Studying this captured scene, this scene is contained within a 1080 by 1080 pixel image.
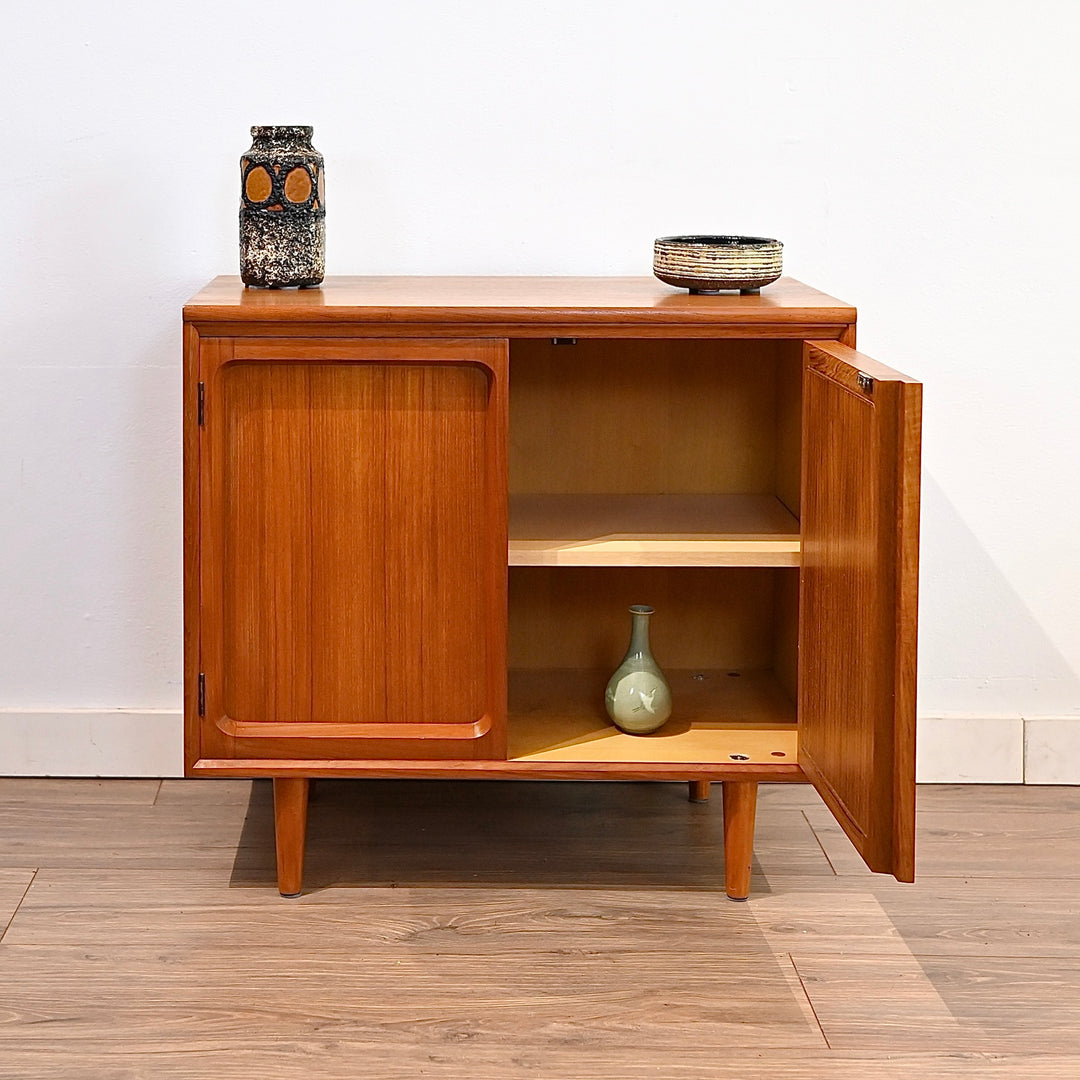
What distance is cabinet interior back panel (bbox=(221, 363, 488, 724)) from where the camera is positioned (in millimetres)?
1605

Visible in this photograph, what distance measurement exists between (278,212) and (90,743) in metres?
0.86

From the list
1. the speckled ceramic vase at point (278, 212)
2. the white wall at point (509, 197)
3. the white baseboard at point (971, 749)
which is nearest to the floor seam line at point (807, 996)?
the white baseboard at point (971, 749)

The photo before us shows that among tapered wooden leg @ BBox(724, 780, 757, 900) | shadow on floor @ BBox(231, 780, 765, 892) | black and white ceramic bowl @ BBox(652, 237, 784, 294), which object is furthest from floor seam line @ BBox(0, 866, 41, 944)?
black and white ceramic bowl @ BBox(652, 237, 784, 294)

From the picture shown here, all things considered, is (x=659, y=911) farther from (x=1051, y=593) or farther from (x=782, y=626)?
(x=1051, y=593)

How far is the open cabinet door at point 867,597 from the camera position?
50.5 inches

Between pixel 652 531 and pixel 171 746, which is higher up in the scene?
pixel 652 531

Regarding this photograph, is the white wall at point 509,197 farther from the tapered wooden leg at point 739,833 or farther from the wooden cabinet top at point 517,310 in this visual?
the tapered wooden leg at point 739,833

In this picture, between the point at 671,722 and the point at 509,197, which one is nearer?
the point at 671,722

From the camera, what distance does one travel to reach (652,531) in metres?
1.76

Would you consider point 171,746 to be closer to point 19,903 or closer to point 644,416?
point 19,903

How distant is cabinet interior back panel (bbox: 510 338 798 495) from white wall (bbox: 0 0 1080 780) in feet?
0.51

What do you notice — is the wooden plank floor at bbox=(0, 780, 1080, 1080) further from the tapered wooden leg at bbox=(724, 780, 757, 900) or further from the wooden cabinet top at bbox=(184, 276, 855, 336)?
the wooden cabinet top at bbox=(184, 276, 855, 336)

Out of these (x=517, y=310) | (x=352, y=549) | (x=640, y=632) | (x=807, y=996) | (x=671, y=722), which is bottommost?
(x=807, y=996)

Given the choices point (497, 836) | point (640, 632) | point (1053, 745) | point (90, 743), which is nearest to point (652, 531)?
point (640, 632)
